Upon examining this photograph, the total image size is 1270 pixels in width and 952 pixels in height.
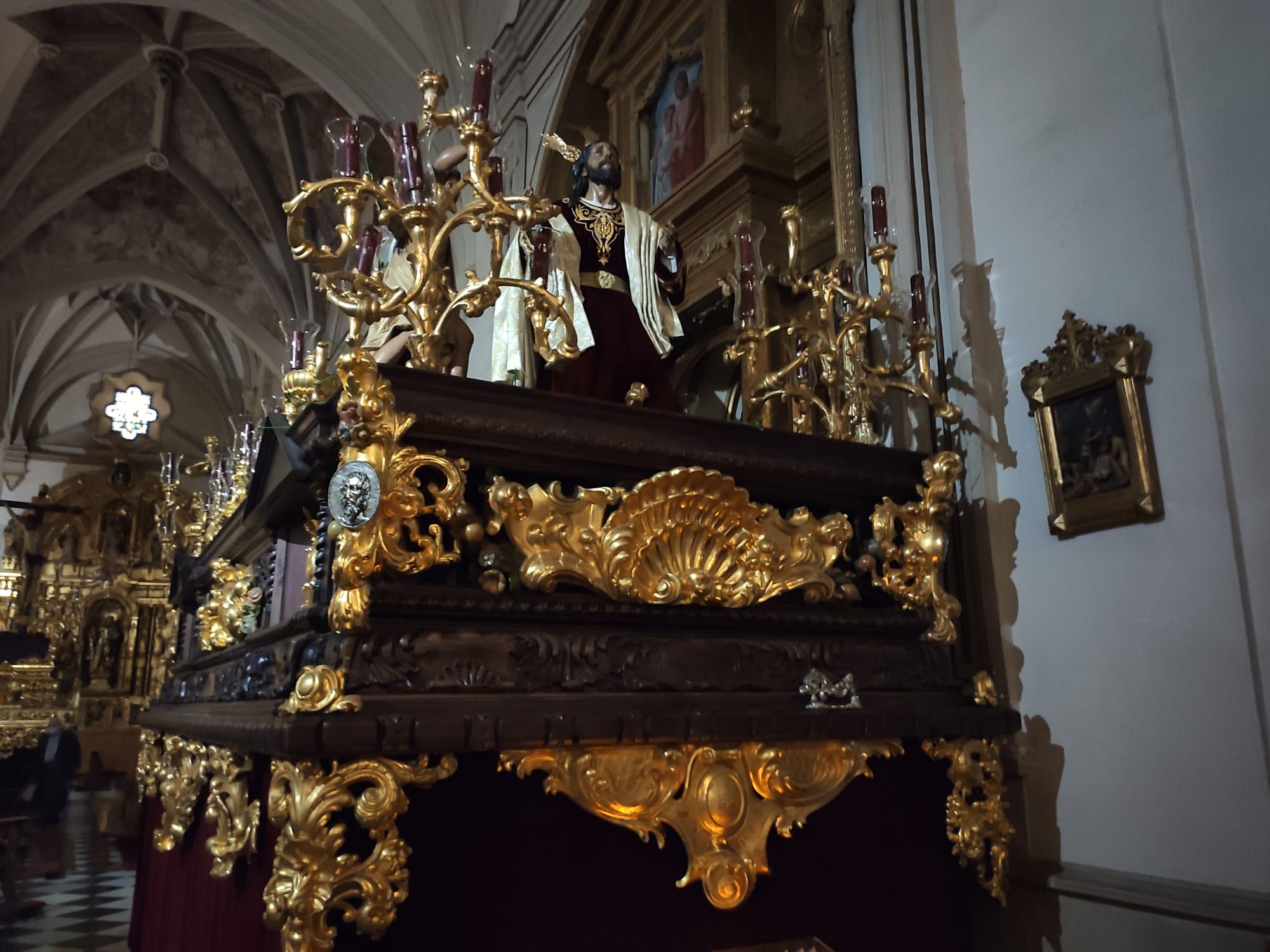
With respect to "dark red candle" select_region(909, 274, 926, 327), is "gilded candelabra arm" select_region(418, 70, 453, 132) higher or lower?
higher

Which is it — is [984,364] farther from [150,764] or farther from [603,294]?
[150,764]

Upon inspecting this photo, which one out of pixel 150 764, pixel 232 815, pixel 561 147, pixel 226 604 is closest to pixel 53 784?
pixel 150 764

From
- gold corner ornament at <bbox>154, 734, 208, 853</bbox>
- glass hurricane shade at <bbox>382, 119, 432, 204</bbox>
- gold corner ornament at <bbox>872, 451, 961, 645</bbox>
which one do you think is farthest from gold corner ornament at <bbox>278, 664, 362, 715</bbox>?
gold corner ornament at <bbox>872, 451, 961, 645</bbox>

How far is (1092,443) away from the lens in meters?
2.16

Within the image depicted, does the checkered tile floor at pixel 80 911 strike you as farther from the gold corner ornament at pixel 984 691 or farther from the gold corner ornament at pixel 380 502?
the gold corner ornament at pixel 984 691

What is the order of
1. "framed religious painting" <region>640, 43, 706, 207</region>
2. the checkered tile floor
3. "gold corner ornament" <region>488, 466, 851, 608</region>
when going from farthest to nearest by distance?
"framed religious painting" <region>640, 43, 706, 207</region>, the checkered tile floor, "gold corner ornament" <region>488, 466, 851, 608</region>

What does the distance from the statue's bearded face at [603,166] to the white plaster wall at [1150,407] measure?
110 cm

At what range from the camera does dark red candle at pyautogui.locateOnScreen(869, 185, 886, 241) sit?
2.45 meters

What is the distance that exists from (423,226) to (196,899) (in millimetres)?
1851

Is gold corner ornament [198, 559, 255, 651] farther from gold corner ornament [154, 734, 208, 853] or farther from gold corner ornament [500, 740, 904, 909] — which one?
gold corner ornament [500, 740, 904, 909]

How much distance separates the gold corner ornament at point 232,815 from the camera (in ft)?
5.53

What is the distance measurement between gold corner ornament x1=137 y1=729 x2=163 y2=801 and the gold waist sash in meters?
2.25

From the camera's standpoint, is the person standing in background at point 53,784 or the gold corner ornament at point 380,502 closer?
the gold corner ornament at point 380,502

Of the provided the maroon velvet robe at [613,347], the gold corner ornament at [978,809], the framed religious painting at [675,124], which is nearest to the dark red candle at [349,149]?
the maroon velvet robe at [613,347]
